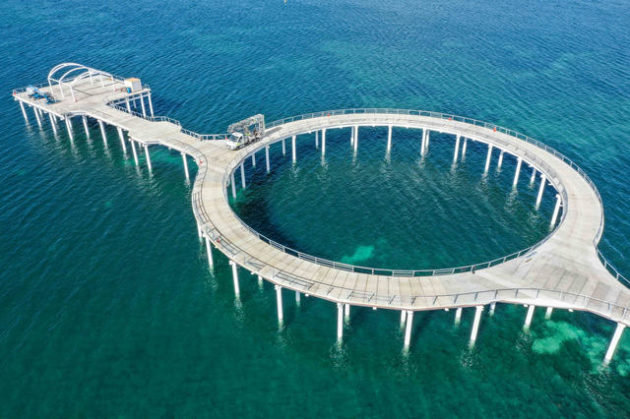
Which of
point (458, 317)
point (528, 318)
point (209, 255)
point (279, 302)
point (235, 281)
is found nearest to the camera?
point (279, 302)

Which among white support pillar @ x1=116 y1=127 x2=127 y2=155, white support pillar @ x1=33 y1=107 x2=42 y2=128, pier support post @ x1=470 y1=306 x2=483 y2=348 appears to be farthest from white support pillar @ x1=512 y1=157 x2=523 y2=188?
white support pillar @ x1=33 y1=107 x2=42 y2=128

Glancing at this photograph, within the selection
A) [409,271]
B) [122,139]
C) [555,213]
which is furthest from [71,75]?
[555,213]

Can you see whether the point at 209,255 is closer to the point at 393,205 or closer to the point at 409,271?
the point at 409,271

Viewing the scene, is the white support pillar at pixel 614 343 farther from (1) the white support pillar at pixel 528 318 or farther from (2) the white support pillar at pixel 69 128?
(2) the white support pillar at pixel 69 128

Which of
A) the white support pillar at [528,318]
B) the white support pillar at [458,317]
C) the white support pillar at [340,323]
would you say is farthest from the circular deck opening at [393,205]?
the white support pillar at [340,323]

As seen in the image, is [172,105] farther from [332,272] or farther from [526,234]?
[526,234]

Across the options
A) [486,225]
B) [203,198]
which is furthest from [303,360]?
[486,225]

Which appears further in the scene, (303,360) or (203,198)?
(203,198)
